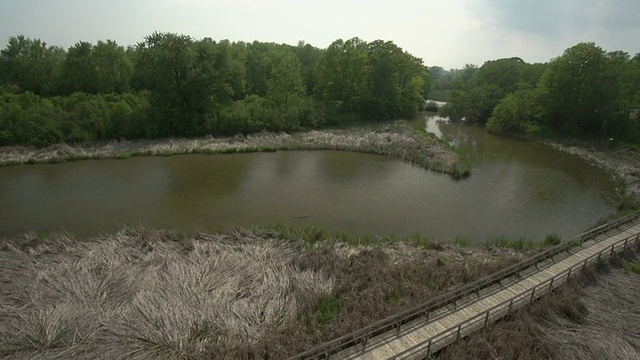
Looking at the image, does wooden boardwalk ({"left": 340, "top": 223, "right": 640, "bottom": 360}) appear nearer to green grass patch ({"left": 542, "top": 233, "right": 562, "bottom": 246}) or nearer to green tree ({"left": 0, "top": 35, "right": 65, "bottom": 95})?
green grass patch ({"left": 542, "top": 233, "right": 562, "bottom": 246})

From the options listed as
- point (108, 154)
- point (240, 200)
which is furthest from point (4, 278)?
point (108, 154)

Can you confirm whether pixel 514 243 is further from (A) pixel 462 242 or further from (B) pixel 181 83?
(B) pixel 181 83

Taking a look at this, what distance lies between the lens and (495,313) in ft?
35.2

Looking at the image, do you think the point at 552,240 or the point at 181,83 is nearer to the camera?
the point at 552,240

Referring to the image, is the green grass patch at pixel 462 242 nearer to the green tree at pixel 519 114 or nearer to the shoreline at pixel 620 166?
the shoreline at pixel 620 166

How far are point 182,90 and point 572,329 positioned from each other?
35.8 meters

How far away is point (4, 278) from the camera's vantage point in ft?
39.4

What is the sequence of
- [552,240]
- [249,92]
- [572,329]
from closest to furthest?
[572,329] < [552,240] < [249,92]

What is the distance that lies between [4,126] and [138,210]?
811 inches

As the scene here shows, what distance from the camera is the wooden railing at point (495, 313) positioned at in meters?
9.16

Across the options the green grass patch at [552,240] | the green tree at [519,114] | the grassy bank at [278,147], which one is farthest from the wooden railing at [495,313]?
the green tree at [519,114]

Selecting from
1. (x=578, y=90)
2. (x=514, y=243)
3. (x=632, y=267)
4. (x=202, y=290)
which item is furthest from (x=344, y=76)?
(x=202, y=290)

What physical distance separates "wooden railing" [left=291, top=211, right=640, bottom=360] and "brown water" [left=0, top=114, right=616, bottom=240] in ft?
10.8

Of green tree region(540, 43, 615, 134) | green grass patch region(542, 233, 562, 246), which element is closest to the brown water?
green grass patch region(542, 233, 562, 246)
